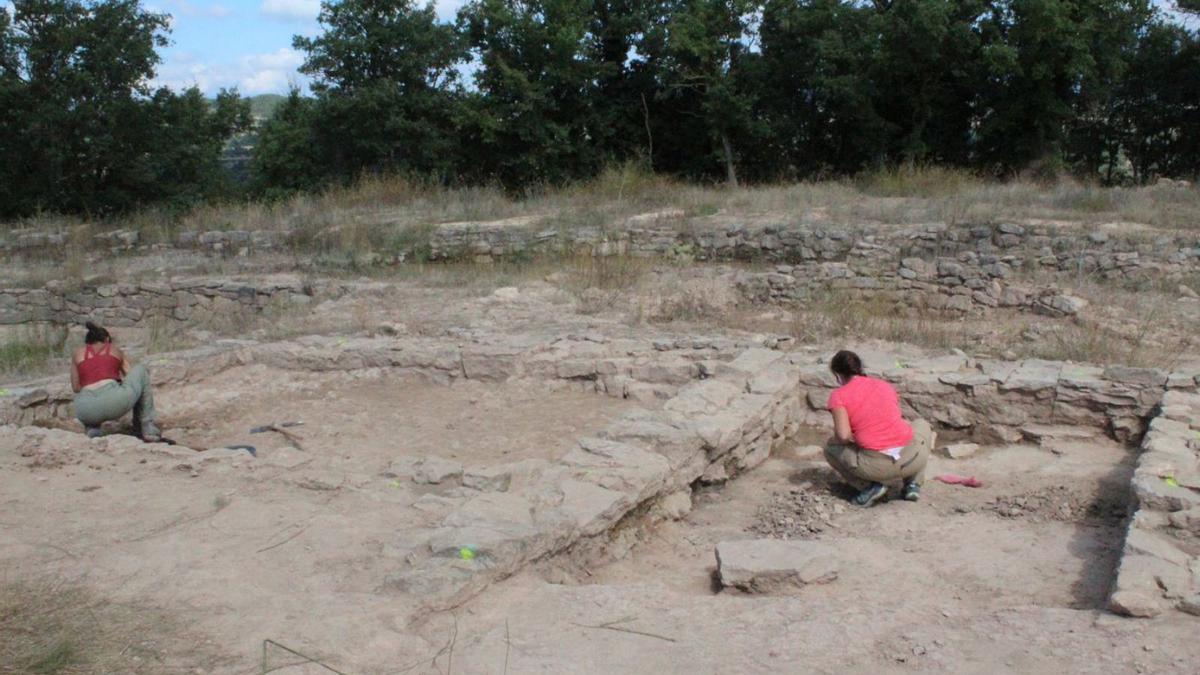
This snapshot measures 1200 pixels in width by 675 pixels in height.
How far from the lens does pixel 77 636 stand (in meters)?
3.42

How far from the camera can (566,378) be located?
813cm

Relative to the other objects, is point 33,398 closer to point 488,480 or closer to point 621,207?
point 488,480

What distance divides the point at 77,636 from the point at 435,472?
2375 millimetres

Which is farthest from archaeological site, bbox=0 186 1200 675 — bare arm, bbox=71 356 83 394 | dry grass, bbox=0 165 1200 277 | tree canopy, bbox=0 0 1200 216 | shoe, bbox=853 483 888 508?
tree canopy, bbox=0 0 1200 216

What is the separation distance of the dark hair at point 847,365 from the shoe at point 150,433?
4939 mm

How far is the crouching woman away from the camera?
705cm

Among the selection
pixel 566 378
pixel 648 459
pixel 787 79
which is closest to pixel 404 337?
pixel 566 378

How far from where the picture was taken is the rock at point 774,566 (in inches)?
169

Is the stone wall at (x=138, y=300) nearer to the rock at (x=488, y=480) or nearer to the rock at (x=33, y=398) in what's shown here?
the rock at (x=33, y=398)

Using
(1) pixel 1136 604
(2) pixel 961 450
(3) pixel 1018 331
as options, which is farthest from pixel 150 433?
(3) pixel 1018 331

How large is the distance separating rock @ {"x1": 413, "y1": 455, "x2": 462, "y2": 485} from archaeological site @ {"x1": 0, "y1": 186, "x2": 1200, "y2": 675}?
0.9 inches

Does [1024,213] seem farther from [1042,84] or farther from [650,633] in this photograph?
[650,633]

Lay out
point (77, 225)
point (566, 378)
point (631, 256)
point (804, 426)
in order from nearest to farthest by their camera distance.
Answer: point (804, 426) < point (566, 378) < point (631, 256) < point (77, 225)

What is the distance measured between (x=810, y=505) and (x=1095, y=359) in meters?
3.47
